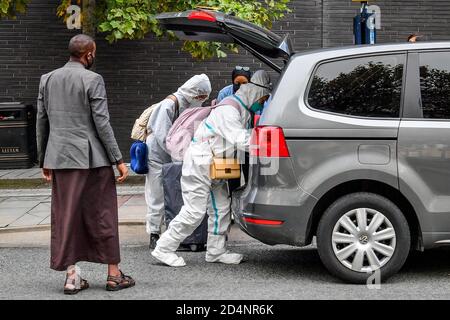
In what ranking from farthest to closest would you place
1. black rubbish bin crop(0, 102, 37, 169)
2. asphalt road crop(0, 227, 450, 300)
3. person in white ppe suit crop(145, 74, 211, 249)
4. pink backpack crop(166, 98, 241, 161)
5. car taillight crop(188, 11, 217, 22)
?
1. black rubbish bin crop(0, 102, 37, 169)
2. person in white ppe suit crop(145, 74, 211, 249)
3. pink backpack crop(166, 98, 241, 161)
4. car taillight crop(188, 11, 217, 22)
5. asphalt road crop(0, 227, 450, 300)

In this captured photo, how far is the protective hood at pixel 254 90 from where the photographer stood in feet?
21.8

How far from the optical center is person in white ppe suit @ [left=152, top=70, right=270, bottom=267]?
652cm

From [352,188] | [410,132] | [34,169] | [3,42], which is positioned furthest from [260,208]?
[3,42]

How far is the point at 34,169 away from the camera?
13.8 meters

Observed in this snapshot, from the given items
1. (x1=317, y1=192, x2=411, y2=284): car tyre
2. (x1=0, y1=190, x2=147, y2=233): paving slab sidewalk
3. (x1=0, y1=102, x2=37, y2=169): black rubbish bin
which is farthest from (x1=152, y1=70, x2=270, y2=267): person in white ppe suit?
(x1=0, y1=102, x2=37, y2=169): black rubbish bin

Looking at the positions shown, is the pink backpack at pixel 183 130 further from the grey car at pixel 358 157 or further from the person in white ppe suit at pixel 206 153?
the grey car at pixel 358 157

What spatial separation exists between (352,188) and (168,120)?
223 centimetres

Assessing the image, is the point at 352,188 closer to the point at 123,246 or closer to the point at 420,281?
the point at 420,281

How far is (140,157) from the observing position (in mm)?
7480

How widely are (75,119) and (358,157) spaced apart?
2116mm

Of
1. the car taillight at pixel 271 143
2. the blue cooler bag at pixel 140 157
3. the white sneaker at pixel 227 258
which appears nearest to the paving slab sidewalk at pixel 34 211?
the blue cooler bag at pixel 140 157

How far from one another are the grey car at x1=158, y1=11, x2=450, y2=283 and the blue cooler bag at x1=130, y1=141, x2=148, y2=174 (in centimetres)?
174

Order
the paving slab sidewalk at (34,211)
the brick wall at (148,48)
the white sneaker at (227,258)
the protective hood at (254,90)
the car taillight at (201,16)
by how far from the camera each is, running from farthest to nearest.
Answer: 1. the brick wall at (148,48)
2. the paving slab sidewalk at (34,211)
3. the white sneaker at (227,258)
4. the protective hood at (254,90)
5. the car taillight at (201,16)

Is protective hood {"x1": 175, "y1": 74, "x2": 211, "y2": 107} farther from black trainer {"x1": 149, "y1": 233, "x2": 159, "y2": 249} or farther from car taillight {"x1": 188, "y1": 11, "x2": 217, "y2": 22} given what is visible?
black trainer {"x1": 149, "y1": 233, "x2": 159, "y2": 249}
